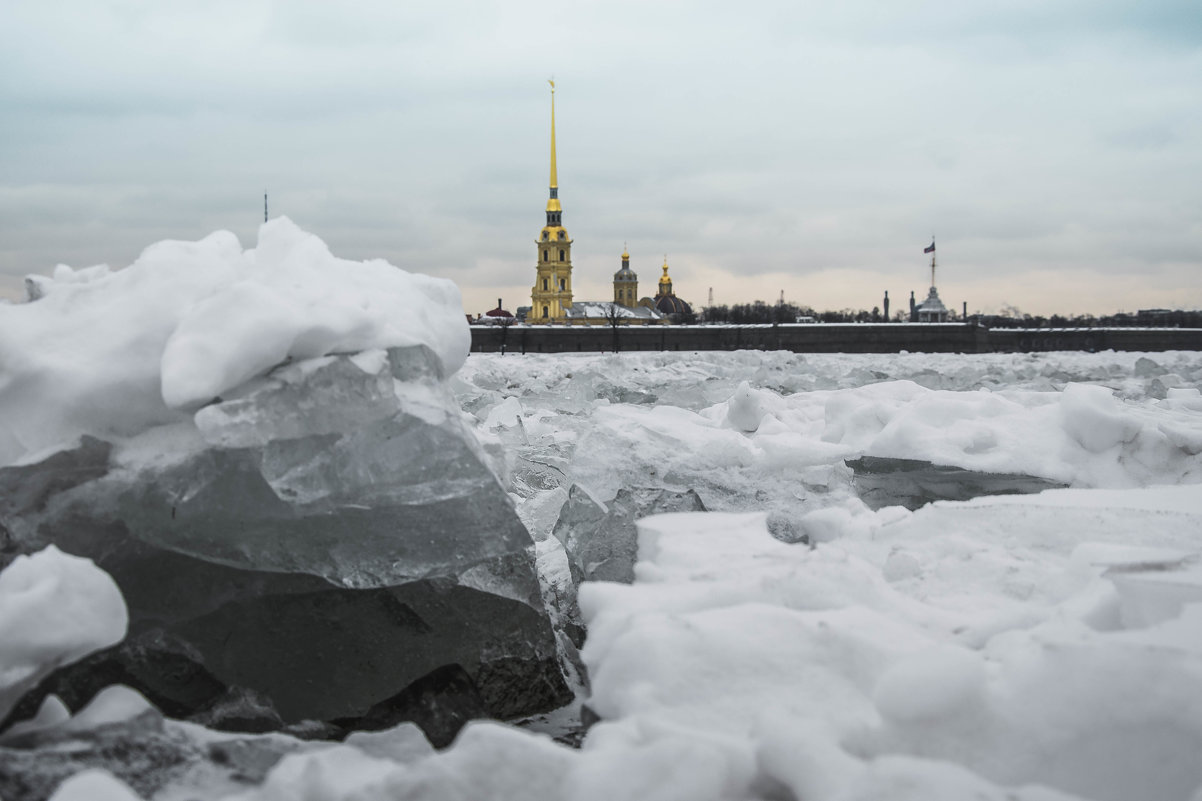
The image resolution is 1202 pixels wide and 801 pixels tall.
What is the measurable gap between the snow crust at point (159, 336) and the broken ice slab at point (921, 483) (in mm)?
2607

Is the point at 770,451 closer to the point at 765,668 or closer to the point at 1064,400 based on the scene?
the point at 1064,400

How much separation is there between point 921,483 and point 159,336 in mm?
3377

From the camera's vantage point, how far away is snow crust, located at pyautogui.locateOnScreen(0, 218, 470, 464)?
2.18 m

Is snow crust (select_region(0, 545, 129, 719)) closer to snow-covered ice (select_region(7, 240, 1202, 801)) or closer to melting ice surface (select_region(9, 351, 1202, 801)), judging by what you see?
snow-covered ice (select_region(7, 240, 1202, 801))

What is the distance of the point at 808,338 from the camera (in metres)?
29.2

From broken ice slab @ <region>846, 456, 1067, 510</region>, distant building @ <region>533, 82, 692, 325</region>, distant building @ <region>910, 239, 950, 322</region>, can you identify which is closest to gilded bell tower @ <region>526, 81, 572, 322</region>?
distant building @ <region>533, 82, 692, 325</region>

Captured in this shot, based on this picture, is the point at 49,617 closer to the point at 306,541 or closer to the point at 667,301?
the point at 306,541

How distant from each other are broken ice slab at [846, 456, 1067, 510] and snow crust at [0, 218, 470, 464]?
8.55 feet

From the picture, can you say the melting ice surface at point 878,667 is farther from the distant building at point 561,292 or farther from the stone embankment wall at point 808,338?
the distant building at point 561,292

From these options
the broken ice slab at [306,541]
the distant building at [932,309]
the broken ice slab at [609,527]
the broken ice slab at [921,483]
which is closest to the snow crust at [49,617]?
the broken ice slab at [306,541]

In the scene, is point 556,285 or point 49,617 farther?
point 556,285

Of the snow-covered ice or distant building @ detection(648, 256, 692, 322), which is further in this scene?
distant building @ detection(648, 256, 692, 322)

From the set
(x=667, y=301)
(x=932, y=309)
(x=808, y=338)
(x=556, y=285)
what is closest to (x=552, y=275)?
(x=556, y=285)

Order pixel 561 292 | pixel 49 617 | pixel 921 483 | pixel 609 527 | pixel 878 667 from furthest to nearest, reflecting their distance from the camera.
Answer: pixel 561 292, pixel 921 483, pixel 609 527, pixel 878 667, pixel 49 617
